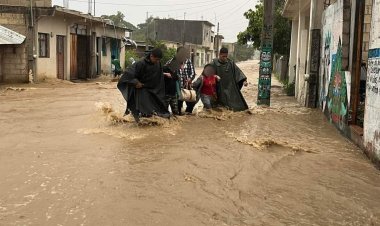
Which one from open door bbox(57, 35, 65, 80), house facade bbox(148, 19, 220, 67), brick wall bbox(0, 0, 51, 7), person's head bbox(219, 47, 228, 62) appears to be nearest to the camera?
person's head bbox(219, 47, 228, 62)

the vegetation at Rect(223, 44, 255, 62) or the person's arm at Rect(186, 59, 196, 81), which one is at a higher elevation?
the vegetation at Rect(223, 44, 255, 62)

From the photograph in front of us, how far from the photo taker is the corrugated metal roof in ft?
59.2

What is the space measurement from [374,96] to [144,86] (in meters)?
4.08

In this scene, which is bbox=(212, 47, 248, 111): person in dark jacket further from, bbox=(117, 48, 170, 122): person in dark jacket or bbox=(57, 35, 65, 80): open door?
bbox=(57, 35, 65, 80): open door

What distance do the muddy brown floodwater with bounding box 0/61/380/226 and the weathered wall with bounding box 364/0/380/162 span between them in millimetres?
297

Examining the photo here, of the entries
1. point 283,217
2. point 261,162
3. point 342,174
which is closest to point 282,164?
point 261,162

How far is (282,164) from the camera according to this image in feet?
21.9

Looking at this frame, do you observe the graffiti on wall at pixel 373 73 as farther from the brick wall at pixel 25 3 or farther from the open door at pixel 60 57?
the open door at pixel 60 57

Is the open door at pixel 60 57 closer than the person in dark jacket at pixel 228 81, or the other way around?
the person in dark jacket at pixel 228 81

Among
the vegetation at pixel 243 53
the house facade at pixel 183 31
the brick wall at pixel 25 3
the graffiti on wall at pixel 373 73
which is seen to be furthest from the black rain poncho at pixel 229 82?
the vegetation at pixel 243 53

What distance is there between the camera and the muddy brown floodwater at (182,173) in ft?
14.9

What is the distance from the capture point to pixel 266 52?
42.9 feet

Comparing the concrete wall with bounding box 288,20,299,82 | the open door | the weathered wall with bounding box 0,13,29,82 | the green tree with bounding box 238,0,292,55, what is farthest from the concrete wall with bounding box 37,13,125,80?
the concrete wall with bounding box 288,20,299,82

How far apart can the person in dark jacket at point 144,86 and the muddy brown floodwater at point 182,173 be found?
0.32m
